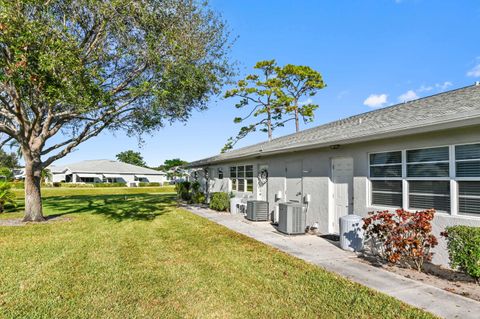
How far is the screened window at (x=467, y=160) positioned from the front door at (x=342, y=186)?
8.80ft

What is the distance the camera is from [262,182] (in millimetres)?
13078

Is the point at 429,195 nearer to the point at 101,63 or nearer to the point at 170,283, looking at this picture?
the point at 170,283

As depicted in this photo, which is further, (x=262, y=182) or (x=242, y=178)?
(x=242, y=178)

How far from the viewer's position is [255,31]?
14570mm

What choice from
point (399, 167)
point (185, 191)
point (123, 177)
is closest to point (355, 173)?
point (399, 167)

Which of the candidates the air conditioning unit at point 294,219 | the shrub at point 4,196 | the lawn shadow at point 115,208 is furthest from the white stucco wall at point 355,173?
the shrub at point 4,196

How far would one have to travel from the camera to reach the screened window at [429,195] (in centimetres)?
580

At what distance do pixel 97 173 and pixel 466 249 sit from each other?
51.1 metres

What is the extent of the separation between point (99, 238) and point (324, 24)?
13.3 m

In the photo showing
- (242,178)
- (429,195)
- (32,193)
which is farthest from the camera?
(242,178)

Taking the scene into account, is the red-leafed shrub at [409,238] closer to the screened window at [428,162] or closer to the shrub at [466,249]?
the shrub at [466,249]

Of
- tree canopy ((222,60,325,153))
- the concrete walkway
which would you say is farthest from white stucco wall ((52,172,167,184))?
the concrete walkway

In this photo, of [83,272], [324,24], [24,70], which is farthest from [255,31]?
[83,272]

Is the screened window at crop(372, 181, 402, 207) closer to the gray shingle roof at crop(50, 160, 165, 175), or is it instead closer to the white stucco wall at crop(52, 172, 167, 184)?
the gray shingle roof at crop(50, 160, 165, 175)
